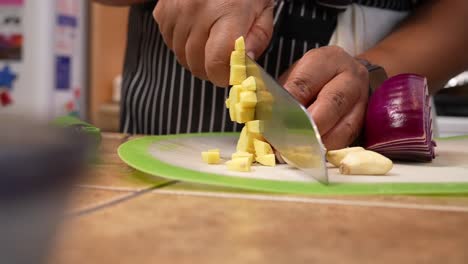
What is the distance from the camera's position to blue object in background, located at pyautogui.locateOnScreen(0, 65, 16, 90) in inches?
90.1

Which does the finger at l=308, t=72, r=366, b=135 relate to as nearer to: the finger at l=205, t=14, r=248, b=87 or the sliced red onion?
the sliced red onion

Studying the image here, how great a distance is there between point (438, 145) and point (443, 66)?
10.3 inches

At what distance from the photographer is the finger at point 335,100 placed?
70cm

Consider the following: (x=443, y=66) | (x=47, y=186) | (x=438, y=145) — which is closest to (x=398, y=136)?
(x=438, y=145)

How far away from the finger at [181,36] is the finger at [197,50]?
14mm

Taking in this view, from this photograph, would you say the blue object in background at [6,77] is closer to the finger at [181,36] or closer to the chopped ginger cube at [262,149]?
the finger at [181,36]

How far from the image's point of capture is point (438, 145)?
0.89 meters

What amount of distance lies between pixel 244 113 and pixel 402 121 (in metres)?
0.19

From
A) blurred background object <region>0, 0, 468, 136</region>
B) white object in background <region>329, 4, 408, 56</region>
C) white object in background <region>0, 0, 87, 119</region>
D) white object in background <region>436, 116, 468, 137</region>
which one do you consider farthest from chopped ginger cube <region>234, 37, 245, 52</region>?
white object in background <region>0, 0, 87, 119</region>

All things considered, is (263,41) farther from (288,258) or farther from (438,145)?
(288,258)

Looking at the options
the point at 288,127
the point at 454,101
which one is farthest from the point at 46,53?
the point at 288,127

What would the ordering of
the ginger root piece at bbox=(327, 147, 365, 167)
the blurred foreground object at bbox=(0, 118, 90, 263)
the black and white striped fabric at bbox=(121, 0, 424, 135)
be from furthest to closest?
the black and white striped fabric at bbox=(121, 0, 424, 135) → the ginger root piece at bbox=(327, 147, 365, 167) → the blurred foreground object at bbox=(0, 118, 90, 263)

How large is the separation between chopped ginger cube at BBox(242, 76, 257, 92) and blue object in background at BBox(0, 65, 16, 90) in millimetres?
1828

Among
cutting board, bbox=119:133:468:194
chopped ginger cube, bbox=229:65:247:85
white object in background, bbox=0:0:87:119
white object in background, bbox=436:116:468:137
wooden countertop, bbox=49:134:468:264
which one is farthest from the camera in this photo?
white object in background, bbox=0:0:87:119
